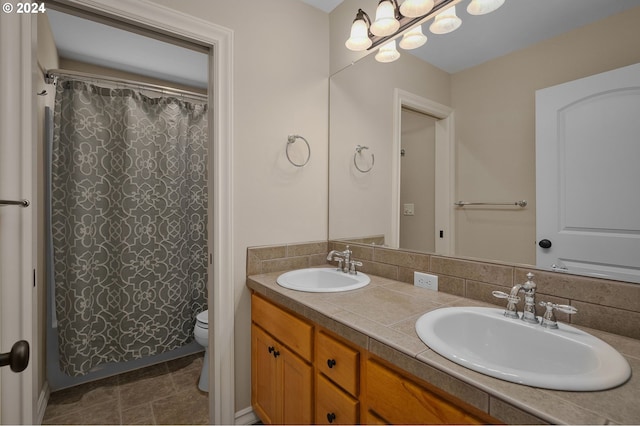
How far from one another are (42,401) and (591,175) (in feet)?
9.86

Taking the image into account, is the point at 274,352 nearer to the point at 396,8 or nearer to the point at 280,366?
the point at 280,366

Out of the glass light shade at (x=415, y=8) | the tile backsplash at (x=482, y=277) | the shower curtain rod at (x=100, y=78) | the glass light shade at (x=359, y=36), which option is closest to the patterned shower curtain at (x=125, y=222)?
the shower curtain rod at (x=100, y=78)

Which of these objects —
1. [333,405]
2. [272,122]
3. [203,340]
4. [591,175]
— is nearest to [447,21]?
[591,175]

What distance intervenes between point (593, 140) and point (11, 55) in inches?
72.3

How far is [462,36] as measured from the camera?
1317 millimetres

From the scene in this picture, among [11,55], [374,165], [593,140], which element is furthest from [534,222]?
[11,55]

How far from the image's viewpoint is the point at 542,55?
1.07 meters

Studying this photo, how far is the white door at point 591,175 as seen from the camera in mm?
885

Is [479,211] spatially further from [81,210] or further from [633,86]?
[81,210]

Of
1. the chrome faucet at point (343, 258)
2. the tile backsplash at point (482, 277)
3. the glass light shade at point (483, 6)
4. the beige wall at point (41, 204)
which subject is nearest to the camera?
the tile backsplash at point (482, 277)

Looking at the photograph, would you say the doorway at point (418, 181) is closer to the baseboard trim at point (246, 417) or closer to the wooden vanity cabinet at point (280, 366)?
the wooden vanity cabinet at point (280, 366)

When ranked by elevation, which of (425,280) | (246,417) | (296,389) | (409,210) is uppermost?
(409,210)

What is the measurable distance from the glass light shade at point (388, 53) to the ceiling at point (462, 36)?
5 centimetres

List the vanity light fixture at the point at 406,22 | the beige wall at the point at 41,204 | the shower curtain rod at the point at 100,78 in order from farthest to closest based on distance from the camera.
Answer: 1. the shower curtain rod at the point at 100,78
2. the beige wall at the point at 41,204
3. the vanity light fixture at the point at 406,22
